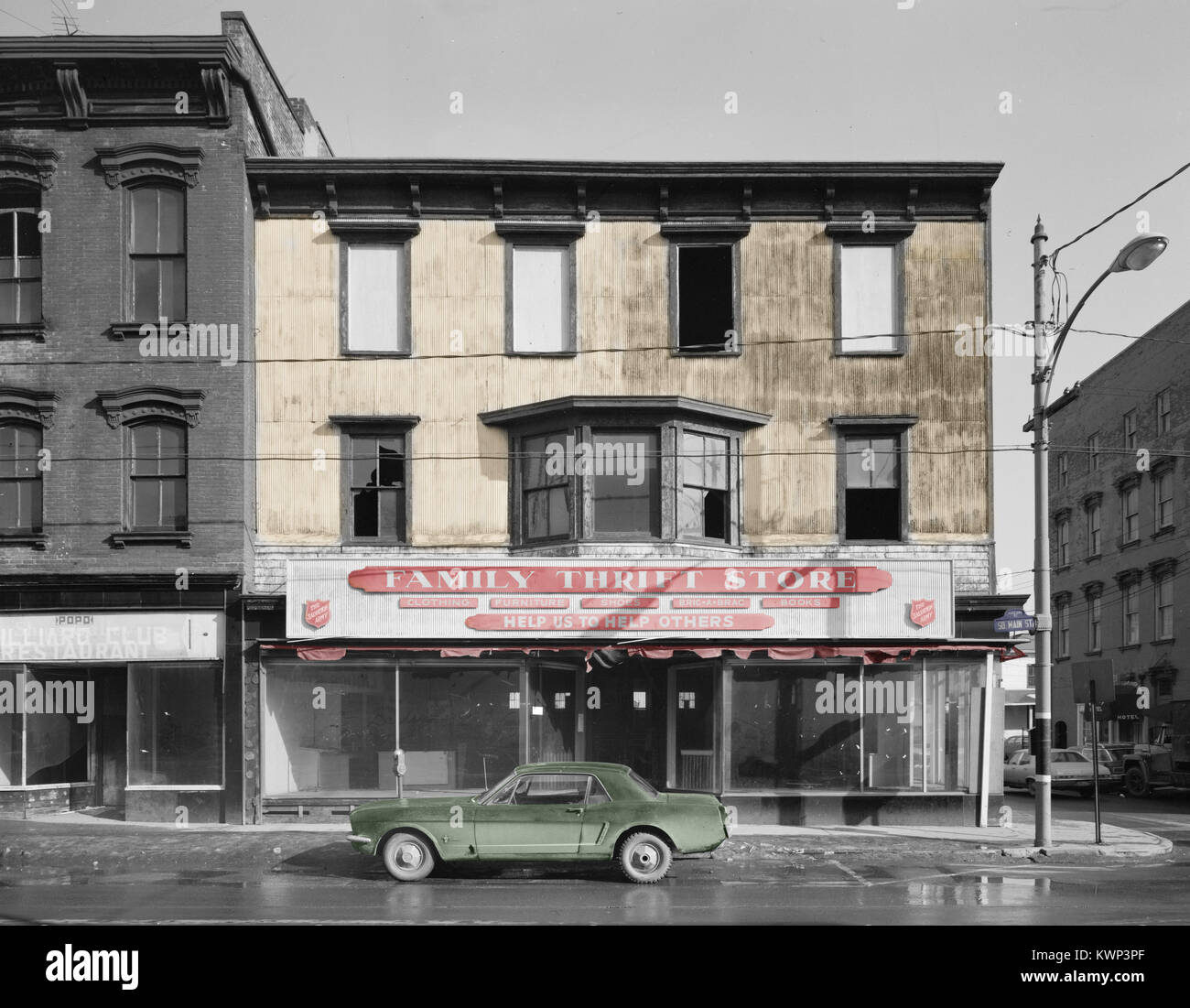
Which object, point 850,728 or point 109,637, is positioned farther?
point 850,728

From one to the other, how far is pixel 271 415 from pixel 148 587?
351 cm

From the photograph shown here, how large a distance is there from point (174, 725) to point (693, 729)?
8603 millimetres

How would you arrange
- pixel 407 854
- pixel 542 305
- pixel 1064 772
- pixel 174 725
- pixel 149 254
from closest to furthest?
1. pixel 407 854
2. pixel 174 725
3. pixel 149 254
4. pixel 542 305
5. pixel 1064 772

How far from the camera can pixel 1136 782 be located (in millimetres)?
29906

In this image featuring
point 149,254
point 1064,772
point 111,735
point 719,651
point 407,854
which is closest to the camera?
point 407,854

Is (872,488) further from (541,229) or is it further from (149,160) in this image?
(149,160)

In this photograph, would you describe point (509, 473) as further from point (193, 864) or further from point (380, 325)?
point (193, 864)

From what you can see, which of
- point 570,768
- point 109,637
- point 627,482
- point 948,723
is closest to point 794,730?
point 948,723

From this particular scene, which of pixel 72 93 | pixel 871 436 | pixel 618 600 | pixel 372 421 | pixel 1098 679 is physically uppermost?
pixel 72 93

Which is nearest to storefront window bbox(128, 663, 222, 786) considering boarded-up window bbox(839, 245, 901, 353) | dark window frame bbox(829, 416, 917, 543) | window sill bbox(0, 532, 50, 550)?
window sill bbox(0, 532, 50, 550)

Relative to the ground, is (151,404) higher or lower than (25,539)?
higher

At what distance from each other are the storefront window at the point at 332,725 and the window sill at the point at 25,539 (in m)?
4.24

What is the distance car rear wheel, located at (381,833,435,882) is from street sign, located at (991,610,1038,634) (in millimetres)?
8838

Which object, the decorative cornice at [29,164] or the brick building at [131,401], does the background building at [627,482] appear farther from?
the decorative cornice at [29,164]
